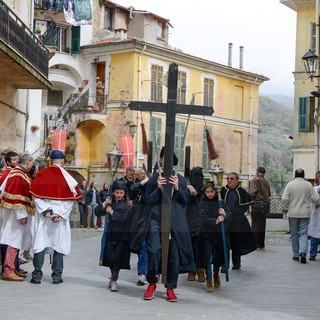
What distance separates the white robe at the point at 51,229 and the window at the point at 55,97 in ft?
108

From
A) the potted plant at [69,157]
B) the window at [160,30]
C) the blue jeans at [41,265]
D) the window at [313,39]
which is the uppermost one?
the window at [160,30]

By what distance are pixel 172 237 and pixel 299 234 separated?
5943 mm

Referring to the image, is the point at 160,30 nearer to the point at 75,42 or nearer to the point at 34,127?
the point at 75,42

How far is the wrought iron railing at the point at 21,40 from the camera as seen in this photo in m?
20.2

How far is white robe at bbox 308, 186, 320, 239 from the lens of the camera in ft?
51.8

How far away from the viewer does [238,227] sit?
45.1 feet

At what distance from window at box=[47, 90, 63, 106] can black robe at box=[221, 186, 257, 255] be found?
102 feet

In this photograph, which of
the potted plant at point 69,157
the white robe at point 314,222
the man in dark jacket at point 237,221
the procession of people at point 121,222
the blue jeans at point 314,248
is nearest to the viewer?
the procession of people at point 121,222

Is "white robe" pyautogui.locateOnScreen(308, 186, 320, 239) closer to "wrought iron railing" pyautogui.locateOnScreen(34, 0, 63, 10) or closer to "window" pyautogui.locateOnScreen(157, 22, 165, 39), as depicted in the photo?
"wrought iron railing" pyautogui.locateOnScreen(34, 0, 63, 10)

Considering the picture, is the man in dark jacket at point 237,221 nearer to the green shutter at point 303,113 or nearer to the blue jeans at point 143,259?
the blue jeans at point 143,259

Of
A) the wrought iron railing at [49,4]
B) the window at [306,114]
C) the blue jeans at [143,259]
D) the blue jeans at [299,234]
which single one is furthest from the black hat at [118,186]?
the wrought iron railing at [49,4]

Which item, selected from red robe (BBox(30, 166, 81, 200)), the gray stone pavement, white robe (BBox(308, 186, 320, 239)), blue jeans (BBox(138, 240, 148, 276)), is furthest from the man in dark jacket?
red robe (BBox(30, 166, 81, 200))

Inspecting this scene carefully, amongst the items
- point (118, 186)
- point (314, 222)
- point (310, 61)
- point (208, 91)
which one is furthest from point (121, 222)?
point (208, 91)

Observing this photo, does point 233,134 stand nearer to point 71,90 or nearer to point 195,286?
point 71,90
